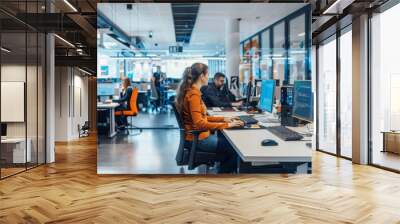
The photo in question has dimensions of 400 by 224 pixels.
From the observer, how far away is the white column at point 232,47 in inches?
243

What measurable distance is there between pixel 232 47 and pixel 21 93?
4.09m

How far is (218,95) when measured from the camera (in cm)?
612

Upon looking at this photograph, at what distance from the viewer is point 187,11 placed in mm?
6242

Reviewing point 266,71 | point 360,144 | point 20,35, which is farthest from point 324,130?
point 20,35

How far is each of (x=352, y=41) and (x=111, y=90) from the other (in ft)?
16.3

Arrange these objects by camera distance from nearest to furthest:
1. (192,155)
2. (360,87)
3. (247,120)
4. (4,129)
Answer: (247,120) < (192,155) < (4,129) < (360,87)

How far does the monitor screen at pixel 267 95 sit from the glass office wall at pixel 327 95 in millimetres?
4524

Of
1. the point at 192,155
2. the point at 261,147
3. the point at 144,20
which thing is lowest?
the point at 192,155

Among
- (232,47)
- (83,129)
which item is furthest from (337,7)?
(83,129)

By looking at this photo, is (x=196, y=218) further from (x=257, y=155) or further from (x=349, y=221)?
(x=349, y=221)

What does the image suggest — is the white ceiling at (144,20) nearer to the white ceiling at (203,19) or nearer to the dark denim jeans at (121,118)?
the white ceiling at (203,19)

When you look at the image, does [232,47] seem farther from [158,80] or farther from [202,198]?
[202,198]

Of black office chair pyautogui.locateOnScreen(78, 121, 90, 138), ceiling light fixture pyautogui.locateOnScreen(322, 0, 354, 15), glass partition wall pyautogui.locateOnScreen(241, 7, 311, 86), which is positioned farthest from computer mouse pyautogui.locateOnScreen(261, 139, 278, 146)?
black office chair pyautogui.locateOnScreen(78, 121, 90, 138)

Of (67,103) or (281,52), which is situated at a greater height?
(281,52)
